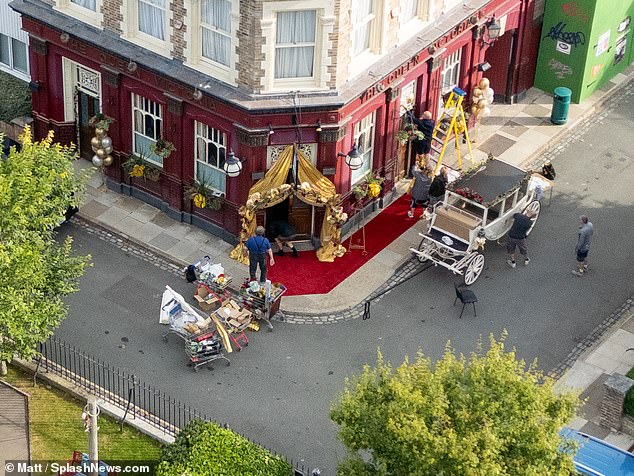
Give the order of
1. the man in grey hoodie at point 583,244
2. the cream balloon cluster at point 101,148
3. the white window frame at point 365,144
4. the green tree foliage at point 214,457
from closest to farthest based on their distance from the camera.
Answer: the green tree foliage at point 214,457 < the man in grey hoodie at point 583,244 < the white window frame at point 365,144 < the cream balloon cluster at point 101,148

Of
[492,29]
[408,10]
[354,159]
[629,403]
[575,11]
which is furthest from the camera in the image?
[575,11]

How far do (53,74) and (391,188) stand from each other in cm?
957

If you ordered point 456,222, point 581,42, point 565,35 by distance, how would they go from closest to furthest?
point 456,222, point 581,42, point 565,35

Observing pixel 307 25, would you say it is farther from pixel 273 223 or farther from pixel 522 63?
pixel 522 63

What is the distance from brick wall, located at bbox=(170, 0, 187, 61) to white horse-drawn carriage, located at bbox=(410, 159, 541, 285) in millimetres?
7391

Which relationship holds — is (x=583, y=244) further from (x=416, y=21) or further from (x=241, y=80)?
(x=241, y=80)

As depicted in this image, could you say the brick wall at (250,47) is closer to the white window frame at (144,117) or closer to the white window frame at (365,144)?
the white window frame at (144,117)

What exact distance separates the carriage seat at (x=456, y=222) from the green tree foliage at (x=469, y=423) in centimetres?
1026

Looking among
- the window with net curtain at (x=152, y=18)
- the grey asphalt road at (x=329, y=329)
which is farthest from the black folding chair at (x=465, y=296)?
the window with net curtain at (x=152, y=18)

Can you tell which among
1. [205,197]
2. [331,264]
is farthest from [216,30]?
[331,264]

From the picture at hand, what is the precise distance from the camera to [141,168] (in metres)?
34.2

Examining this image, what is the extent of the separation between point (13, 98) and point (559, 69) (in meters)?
16.4

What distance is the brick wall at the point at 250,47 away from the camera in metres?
30.1

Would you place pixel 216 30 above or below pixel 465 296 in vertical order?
above
